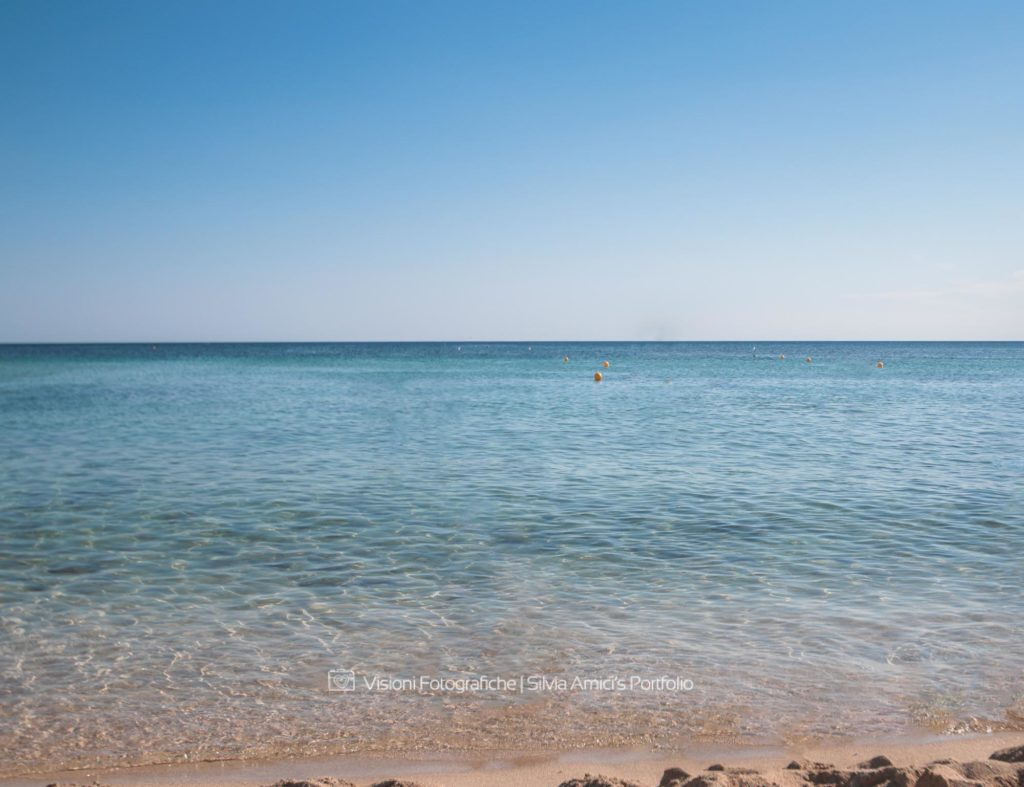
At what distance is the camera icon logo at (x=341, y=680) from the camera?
19.8ft

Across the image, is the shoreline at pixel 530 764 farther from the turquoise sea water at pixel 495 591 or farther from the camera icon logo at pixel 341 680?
the camera icon logo at pixel 341 680

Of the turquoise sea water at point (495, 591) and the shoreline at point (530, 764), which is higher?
the turquoise sea water at point (495, 591)

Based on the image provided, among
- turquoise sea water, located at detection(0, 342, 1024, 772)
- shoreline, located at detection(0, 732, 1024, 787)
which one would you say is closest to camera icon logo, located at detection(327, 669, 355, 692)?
turquoise sea water, located at detection(0, 342, 1024, 772)

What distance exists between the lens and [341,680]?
6180 millimetres

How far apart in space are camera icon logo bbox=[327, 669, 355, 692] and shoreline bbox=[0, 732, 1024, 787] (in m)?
0.97

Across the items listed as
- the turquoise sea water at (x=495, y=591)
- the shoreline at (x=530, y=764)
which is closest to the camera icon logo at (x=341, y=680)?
the turquoise sea water at (x=495, y=591)

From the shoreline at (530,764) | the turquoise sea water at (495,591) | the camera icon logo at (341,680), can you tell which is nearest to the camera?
the shoreline at (530,764)

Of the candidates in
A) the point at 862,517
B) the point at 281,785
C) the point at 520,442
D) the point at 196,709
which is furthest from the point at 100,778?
the point at 520,442

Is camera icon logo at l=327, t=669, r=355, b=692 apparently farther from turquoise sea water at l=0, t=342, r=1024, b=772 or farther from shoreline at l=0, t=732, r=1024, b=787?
shoreline at l=0, t=732, r=1024, b=787

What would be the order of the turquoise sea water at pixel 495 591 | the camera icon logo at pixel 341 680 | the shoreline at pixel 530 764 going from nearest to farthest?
the shoreline at pixel 530 764, the turquoise sea water at pixel 495 591, the camera icon logo at pixel 341 680

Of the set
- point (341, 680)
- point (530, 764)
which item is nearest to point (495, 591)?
point (341, 680)

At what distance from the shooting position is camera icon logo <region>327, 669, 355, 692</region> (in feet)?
19.8

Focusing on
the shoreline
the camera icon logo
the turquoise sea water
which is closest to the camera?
the shoreline

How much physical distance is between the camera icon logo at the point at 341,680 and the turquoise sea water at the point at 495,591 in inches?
3.3
